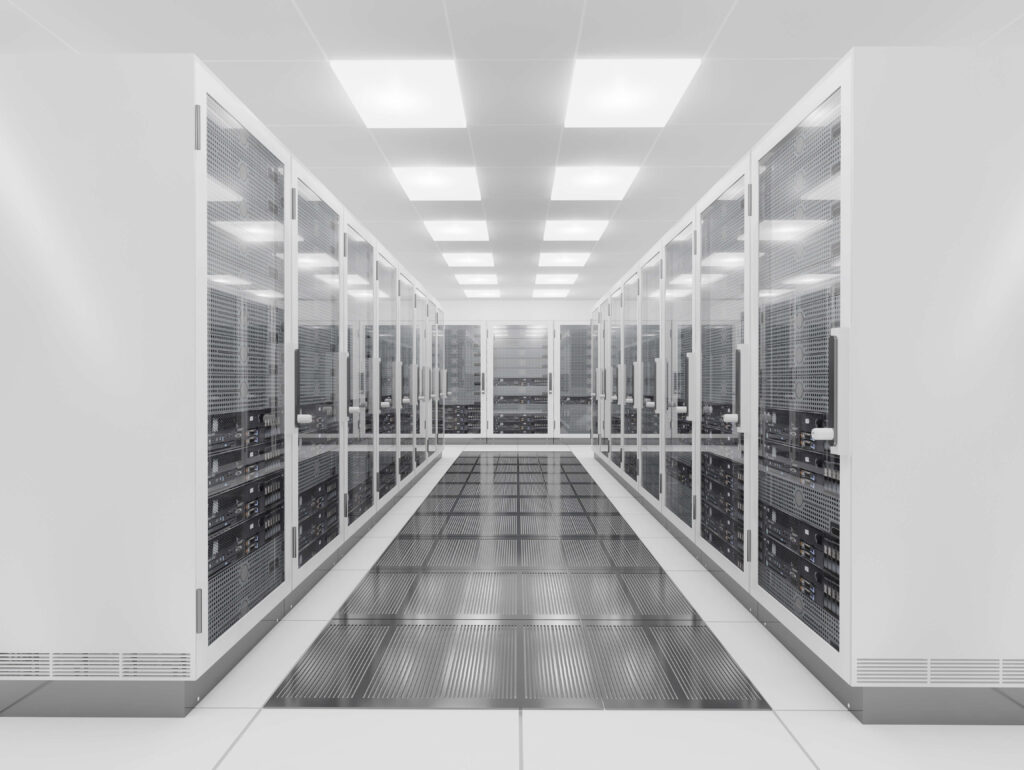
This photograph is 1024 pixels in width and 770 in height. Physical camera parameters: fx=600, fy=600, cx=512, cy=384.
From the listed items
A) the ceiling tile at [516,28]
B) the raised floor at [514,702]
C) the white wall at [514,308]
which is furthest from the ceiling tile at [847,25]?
the white wall at [514,308]

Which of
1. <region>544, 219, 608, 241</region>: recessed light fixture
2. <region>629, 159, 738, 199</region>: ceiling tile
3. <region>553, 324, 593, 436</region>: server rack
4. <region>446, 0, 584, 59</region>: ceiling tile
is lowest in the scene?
<region>553, 324, 593, 436</region>: server rack

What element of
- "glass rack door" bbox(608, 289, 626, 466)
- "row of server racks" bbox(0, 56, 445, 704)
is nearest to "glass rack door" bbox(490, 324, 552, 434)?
"glass rack door" bbox(608, 289, 626, 466)

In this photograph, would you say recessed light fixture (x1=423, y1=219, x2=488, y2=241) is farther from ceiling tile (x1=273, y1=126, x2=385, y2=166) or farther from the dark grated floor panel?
the dark grated floor panel

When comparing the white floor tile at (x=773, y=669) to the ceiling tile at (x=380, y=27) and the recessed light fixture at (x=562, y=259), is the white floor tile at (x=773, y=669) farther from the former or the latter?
the recessed light fixture at (x=562, y=259)

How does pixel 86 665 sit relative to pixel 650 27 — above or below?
below

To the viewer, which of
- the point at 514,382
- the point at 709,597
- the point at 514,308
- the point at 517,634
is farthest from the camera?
the point at 514,308

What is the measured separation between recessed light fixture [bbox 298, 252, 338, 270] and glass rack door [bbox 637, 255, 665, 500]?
2.38 metres

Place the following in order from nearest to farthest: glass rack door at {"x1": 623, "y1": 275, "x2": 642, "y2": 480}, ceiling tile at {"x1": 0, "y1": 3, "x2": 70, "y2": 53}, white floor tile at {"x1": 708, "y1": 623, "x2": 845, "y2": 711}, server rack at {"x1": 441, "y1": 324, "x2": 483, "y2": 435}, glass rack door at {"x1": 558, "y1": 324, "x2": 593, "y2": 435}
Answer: white floor tile at {"x1": 708, "y1": 623, "x2": 845, "y2": 711} < ceiling tile at {"x1": 0, "y1": 3, "x2": 70, "y2": 53} < glass rack door at {"x1": 623, "y1": 275, "x2": 642, "y2": 480} < glass rack door at {"x1": 558, "y1": 324, "x2": 593, "y2": 435} < server rack at {"x1": 441, "y1": 324, "x2": 483, "y2": 435}

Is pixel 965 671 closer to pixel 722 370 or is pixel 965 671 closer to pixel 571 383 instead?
pixel 722 370

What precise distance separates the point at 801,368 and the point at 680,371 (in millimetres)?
1723

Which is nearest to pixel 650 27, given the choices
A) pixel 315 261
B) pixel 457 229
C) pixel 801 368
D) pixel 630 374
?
pixel 801 368

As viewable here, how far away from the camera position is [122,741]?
181 centimetres

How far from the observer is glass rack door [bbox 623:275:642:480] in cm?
541

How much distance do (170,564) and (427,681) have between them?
0.97 meters
